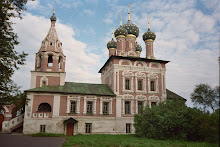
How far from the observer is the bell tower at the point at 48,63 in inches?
839

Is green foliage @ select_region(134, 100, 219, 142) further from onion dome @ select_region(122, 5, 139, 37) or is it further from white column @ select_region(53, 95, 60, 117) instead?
onion dome @ select_region(122, 5, 139, 37)

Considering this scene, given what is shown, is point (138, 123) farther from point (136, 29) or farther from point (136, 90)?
point (136, 29)

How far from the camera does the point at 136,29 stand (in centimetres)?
2634

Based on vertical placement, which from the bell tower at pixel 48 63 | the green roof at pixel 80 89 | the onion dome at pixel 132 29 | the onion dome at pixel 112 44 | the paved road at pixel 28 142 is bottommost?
the paved road at pixel 28 142

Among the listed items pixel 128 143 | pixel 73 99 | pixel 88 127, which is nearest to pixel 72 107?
pixel 73 99

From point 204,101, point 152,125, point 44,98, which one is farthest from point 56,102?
point 204,101

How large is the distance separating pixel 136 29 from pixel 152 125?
1487 cm

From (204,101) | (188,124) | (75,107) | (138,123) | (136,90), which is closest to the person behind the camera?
(188,124)

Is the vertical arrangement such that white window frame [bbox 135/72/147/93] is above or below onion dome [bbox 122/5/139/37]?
below

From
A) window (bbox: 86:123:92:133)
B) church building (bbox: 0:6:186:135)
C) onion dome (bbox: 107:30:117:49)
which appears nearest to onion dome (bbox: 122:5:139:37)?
church building (bbox: 0:6:186:135)

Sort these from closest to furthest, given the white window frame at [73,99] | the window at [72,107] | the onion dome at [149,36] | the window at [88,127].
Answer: the white window frame at [73,99] → the window at [88,127] → the window at [72,107] → the onion dome at [149,36]

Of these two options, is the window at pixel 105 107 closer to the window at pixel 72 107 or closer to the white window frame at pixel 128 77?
the white window frame at pixel 128 77

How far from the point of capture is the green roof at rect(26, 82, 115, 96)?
2008 centimetres

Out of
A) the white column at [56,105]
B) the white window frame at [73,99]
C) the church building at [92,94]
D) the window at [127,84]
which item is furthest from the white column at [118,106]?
the white column at [56,105]
